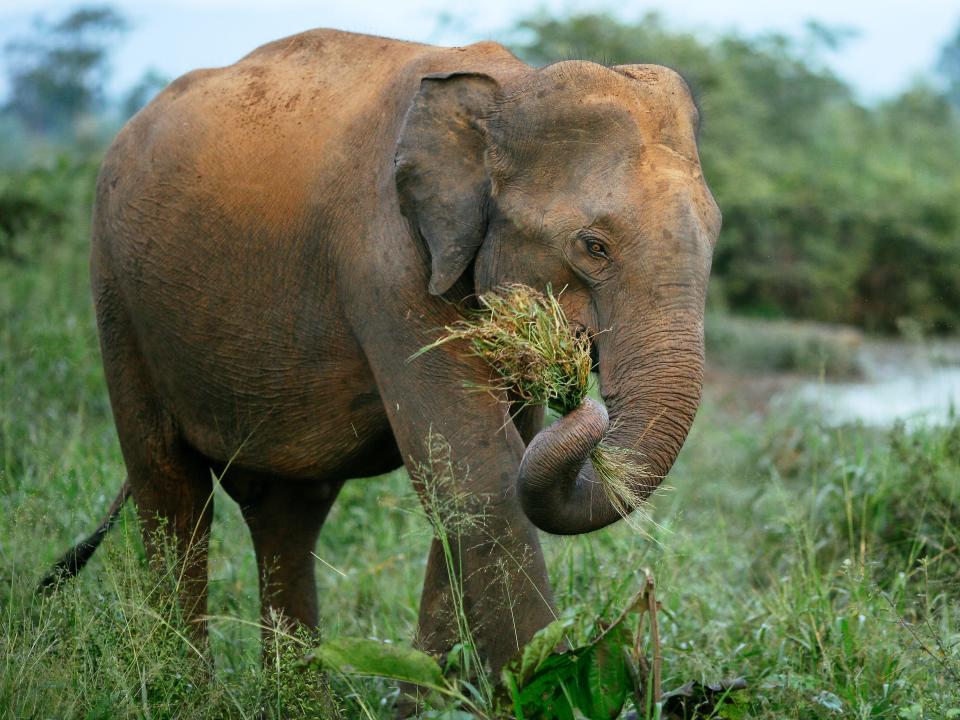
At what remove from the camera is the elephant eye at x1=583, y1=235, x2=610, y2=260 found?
364 cm

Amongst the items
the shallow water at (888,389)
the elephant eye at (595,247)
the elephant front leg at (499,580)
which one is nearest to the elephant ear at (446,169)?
the elephant eye at (595,247)

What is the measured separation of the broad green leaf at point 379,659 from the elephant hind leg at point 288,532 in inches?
71.3

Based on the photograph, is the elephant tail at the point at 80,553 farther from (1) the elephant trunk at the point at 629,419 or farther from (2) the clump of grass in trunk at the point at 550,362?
(1) the elephant trunk at the point at 629,419

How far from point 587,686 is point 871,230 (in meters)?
13.3

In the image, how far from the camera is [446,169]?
3873mm

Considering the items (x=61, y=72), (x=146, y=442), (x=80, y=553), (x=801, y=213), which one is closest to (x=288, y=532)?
(x=146, y=442)

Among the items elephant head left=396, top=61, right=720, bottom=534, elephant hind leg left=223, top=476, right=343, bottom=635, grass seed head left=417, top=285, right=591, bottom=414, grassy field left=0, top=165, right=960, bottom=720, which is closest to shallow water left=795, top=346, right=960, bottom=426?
grassy field left=0, top=165, right=960, bottom=720

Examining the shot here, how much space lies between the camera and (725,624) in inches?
182

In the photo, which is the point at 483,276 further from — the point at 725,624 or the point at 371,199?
the point at 725,624

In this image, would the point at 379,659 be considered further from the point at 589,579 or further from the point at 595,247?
the point at 589,579

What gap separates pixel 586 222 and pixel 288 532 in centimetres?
205

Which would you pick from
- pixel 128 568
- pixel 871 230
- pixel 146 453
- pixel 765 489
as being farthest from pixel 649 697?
pixel 871 230

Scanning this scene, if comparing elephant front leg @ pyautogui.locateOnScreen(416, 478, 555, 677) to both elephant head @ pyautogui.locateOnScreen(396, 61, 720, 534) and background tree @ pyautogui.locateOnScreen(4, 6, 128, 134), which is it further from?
background tree @ pyautogui.locateOnScreen(4, 6, 128, 134)

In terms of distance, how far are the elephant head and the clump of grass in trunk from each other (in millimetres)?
46
